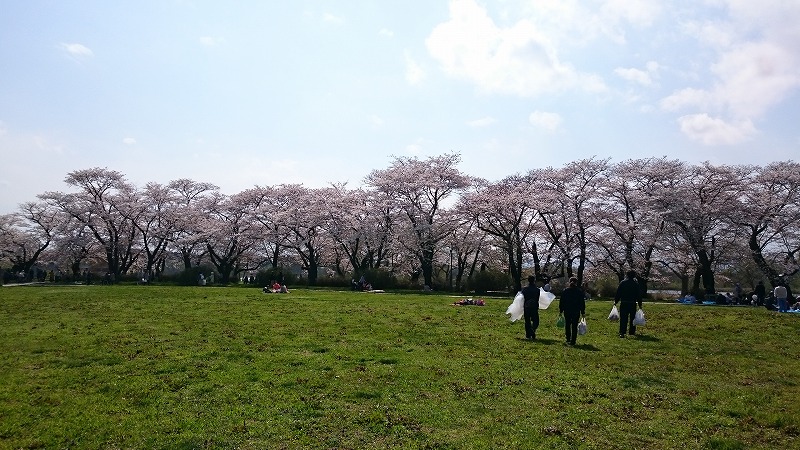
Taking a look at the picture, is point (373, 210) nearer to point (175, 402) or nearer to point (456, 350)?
point (456, 350)

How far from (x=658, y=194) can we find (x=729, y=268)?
1229 centimetres

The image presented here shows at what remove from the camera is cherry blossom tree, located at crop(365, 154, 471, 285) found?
51250 millimetres

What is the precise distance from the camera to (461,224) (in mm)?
51656


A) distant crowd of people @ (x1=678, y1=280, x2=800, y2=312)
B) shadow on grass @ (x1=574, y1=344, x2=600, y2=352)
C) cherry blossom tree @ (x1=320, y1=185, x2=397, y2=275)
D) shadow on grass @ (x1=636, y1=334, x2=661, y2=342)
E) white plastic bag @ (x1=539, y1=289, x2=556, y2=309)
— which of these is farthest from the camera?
cherry blossom tree @ (x1=320, y1=185, x2=397, y2=275)

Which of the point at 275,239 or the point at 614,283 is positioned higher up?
the point at 275,239

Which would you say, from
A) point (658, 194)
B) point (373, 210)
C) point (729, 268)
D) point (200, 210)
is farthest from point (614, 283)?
point (200, 210)

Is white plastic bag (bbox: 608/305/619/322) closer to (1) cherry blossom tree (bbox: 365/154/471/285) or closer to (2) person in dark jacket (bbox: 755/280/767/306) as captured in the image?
(2) person in dark jacket (bbox: 755/280/767/306)

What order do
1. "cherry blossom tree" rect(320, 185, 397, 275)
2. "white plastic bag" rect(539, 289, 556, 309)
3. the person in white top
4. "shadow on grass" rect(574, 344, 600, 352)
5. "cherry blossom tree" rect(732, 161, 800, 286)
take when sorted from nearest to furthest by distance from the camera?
1. "shadow on grass" rect(574, 344, 600, 352)
2. "white plastic bag" rect(539, 289, 556, 309)
3. the person in white top
4. "cherry blossom tree" rect(732, 161, 800, 286)
5. "cherry blossom tree" rect(320, 185, 397, 275)

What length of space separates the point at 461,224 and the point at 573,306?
36.7 meters

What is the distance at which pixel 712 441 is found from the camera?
284 inches

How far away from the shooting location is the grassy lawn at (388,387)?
293 inches

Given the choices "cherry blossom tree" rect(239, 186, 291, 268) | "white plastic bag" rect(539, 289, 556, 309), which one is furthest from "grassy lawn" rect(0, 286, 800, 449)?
"cherry blossom tree" rect(239, 186, 291, 268)

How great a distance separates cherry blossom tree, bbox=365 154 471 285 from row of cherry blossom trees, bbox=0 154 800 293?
0.14 metres

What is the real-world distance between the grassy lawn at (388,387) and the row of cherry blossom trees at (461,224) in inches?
890
